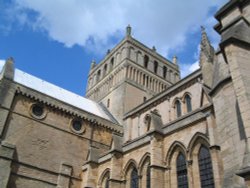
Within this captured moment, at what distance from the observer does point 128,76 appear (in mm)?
31422

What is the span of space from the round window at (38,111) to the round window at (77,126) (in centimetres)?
285

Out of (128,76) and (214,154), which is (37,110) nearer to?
(128,76)

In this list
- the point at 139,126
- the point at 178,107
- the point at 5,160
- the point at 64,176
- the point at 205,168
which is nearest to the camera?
the point at 205,168

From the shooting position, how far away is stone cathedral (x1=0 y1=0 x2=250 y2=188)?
28.0 ft

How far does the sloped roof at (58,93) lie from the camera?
2542 cm

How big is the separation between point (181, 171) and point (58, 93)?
56.0 feet

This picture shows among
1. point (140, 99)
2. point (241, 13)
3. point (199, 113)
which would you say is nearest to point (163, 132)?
point (199, 113)

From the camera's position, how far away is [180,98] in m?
21.6

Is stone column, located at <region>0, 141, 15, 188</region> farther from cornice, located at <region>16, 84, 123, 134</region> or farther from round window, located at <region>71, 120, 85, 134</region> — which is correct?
round window, located at <region>71, 120, 85, 134</region>

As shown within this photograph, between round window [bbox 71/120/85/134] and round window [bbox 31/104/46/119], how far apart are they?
2.85m

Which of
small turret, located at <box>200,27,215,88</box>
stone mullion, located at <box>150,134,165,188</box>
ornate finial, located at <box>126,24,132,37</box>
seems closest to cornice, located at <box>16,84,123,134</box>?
stone mullion, located at <box>150,134,165,188</box>

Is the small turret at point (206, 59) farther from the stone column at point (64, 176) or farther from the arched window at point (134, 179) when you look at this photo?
the stone column at point (64, 176)

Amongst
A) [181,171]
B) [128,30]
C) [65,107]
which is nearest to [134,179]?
[181,171]

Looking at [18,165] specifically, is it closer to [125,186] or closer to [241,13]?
[125,186]
